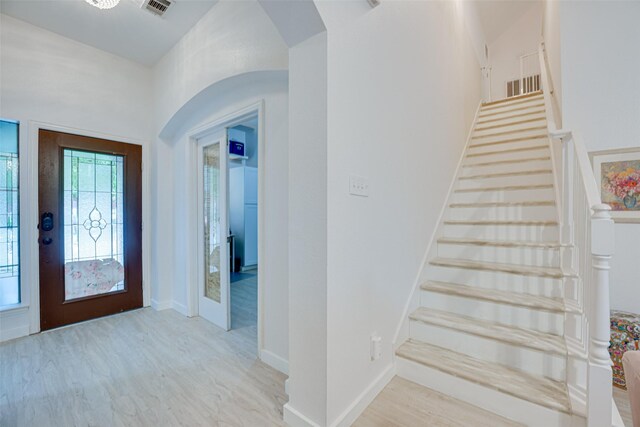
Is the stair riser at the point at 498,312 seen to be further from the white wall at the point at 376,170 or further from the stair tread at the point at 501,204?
the stair tread at the point at 501,204

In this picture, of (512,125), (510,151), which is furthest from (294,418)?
(512,125)

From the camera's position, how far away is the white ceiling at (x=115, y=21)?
2.50 meters

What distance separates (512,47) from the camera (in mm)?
6523

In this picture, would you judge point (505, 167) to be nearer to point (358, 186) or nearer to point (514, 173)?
point (514, 173)

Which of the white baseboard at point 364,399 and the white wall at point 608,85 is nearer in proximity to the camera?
the white baseboard at point 364,399

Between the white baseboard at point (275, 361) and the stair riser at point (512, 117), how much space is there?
180 inches

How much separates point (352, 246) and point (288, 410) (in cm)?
100

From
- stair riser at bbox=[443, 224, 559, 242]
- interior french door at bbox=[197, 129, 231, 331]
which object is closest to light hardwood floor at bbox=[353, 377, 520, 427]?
stair riser at bbox=[443, 224, 559, 242]

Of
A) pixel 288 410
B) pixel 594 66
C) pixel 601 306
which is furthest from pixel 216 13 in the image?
pixel 594 66

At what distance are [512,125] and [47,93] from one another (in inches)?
232

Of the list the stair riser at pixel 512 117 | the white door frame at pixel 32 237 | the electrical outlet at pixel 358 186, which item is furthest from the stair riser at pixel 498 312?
the white door frame at pixel 32 237

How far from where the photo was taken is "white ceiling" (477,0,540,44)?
5.74 meters

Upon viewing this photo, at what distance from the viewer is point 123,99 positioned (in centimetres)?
335

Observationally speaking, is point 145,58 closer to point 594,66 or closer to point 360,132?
point 360,132
